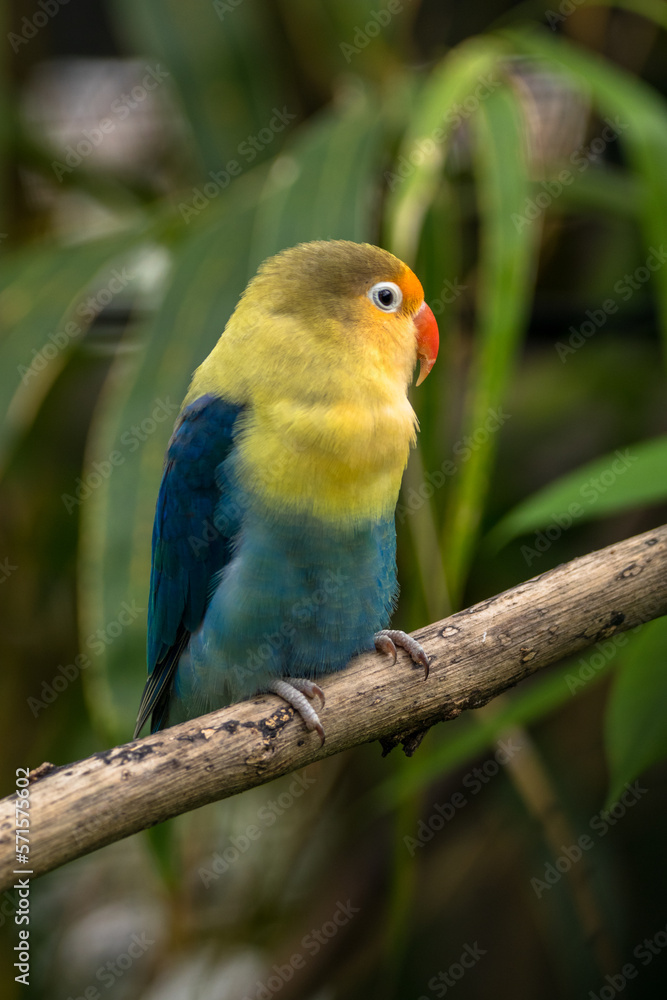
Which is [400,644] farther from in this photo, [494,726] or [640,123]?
[640,123]

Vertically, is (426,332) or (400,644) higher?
(426,332)

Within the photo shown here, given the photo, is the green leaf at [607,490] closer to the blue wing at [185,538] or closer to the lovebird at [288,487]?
the lovebird at [288,487]

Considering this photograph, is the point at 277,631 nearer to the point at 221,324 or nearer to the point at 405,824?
the point at 405,824

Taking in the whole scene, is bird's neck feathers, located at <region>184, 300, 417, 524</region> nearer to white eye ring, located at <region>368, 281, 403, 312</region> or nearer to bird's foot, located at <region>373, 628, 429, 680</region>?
white eye ring, located at <region>368, 281, 403, 312</region>

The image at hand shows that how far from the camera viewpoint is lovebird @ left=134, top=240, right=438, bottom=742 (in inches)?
67.4

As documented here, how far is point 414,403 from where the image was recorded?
7.27ft

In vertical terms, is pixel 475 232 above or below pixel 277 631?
above

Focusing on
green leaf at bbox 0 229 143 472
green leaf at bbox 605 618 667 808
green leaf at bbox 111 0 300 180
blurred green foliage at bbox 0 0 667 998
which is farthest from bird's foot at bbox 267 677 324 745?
green leaf at bbox 111 0 300 180

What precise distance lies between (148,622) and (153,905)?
1.53 m

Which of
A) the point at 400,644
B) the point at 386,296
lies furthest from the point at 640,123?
the point at 400,644

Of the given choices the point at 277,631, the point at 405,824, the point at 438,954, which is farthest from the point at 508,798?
the point at 277,631

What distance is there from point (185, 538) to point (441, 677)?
2.08ft

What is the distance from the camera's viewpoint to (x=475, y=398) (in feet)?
6.18

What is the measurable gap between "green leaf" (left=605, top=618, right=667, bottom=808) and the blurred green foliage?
1.43 feet
